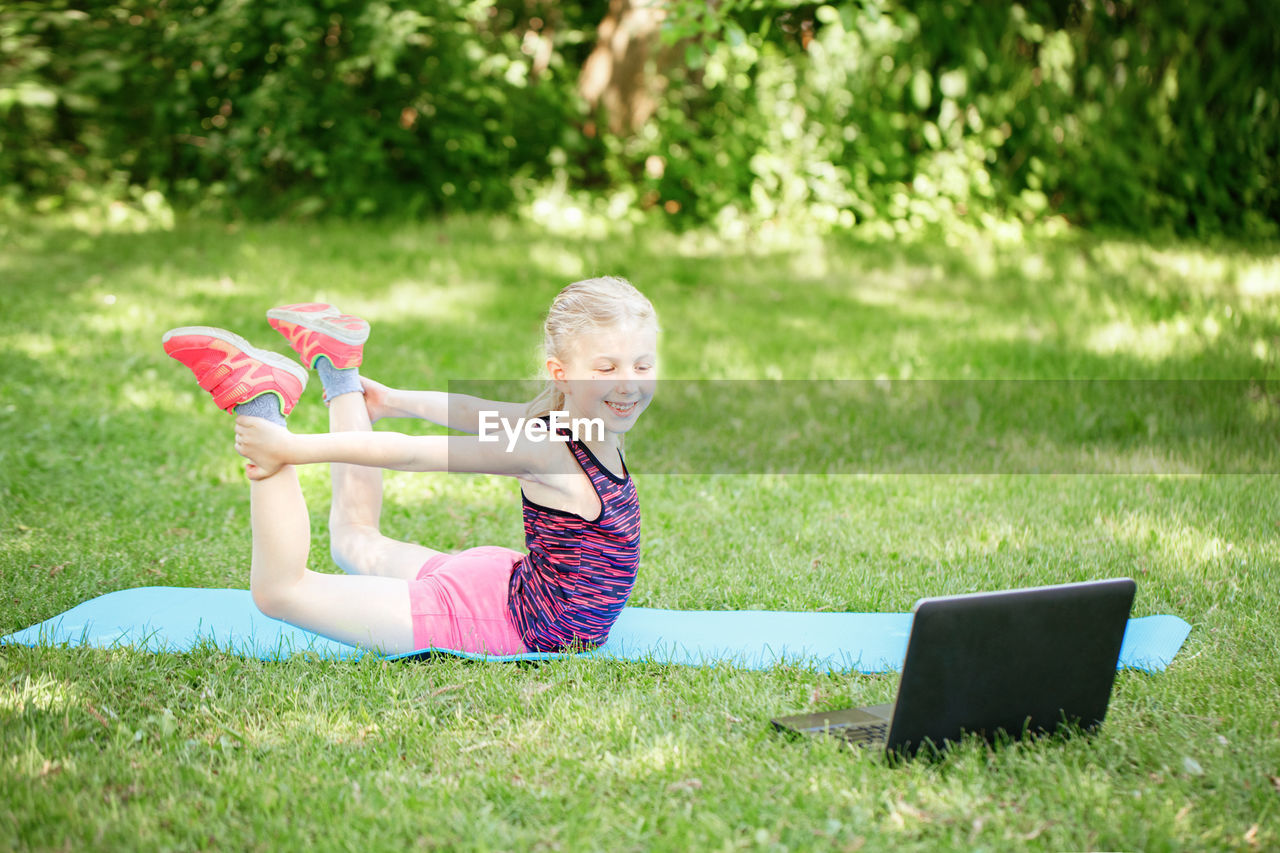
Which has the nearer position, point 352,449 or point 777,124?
point 352,449

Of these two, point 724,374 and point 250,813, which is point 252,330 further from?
point 250,813

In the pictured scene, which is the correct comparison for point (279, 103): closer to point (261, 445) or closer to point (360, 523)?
point (360, 523)

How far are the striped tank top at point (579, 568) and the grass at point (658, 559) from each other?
0.49 feet

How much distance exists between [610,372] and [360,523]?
1.10 meters

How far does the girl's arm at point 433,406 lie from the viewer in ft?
11.2

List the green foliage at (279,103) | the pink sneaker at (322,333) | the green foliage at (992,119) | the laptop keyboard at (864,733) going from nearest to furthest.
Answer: the laptop keyboard at (864,733) < the pink sneaker at (322,333) < the green foliage at (279,103) < the green foliage at (992,119)

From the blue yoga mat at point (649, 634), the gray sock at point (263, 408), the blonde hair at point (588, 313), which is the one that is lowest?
the blue yoga mat at point (649, 634)

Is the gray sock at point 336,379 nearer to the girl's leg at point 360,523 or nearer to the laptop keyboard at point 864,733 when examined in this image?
the girl's leg at point 360,523

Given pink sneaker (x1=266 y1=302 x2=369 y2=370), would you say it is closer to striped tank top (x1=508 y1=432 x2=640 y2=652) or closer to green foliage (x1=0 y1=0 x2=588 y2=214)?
striped tank top (x1=508 y1=432 x2=640 y2=652)

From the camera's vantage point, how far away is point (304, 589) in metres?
2.98

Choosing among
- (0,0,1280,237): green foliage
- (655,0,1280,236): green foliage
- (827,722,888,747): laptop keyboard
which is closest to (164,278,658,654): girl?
(827,722,888,747): laptop keyboard

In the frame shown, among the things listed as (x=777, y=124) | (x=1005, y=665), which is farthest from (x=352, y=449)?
(x=777, y=124)

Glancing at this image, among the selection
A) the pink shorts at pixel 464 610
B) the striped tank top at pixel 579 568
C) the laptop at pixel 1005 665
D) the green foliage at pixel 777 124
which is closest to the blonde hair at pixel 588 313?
the striped tank top at pixel 579 568

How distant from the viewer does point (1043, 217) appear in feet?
32.3
